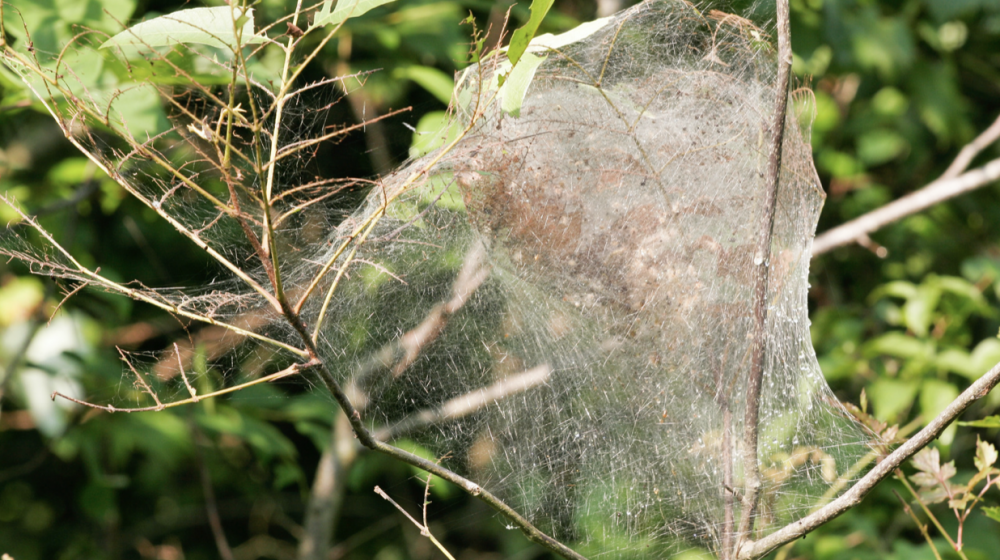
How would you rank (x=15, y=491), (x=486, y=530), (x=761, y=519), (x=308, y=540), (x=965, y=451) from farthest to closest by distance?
(x=486, y=530)
(x=15, y=491)
(x=965, y=451)
(x=308, y=540)
(x=761, y=519)

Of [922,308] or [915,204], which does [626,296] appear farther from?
[915,204]

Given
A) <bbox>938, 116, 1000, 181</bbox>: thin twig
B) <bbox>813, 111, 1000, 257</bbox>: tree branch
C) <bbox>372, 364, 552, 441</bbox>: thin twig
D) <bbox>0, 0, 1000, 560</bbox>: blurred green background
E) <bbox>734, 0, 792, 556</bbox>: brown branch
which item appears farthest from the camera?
<bbox>938, 116, 1000, 181</bbox>: thin twig

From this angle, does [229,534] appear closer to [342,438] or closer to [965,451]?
[342,438]

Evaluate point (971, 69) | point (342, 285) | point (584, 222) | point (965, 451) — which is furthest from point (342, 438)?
point (971, 69)

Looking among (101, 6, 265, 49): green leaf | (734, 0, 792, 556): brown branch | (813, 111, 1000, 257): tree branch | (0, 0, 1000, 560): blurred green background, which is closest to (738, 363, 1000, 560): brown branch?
(734, 0, 792, 556): brown branch

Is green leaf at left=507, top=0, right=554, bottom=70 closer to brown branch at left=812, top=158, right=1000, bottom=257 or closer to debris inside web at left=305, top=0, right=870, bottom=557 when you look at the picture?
debris inside web at left=305, top=0, right=870, bottom=557

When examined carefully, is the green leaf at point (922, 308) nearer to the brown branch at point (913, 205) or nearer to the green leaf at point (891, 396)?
the green leaf at point (891, 396)

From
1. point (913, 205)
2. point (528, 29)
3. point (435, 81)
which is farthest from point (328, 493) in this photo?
point (913, 205)
